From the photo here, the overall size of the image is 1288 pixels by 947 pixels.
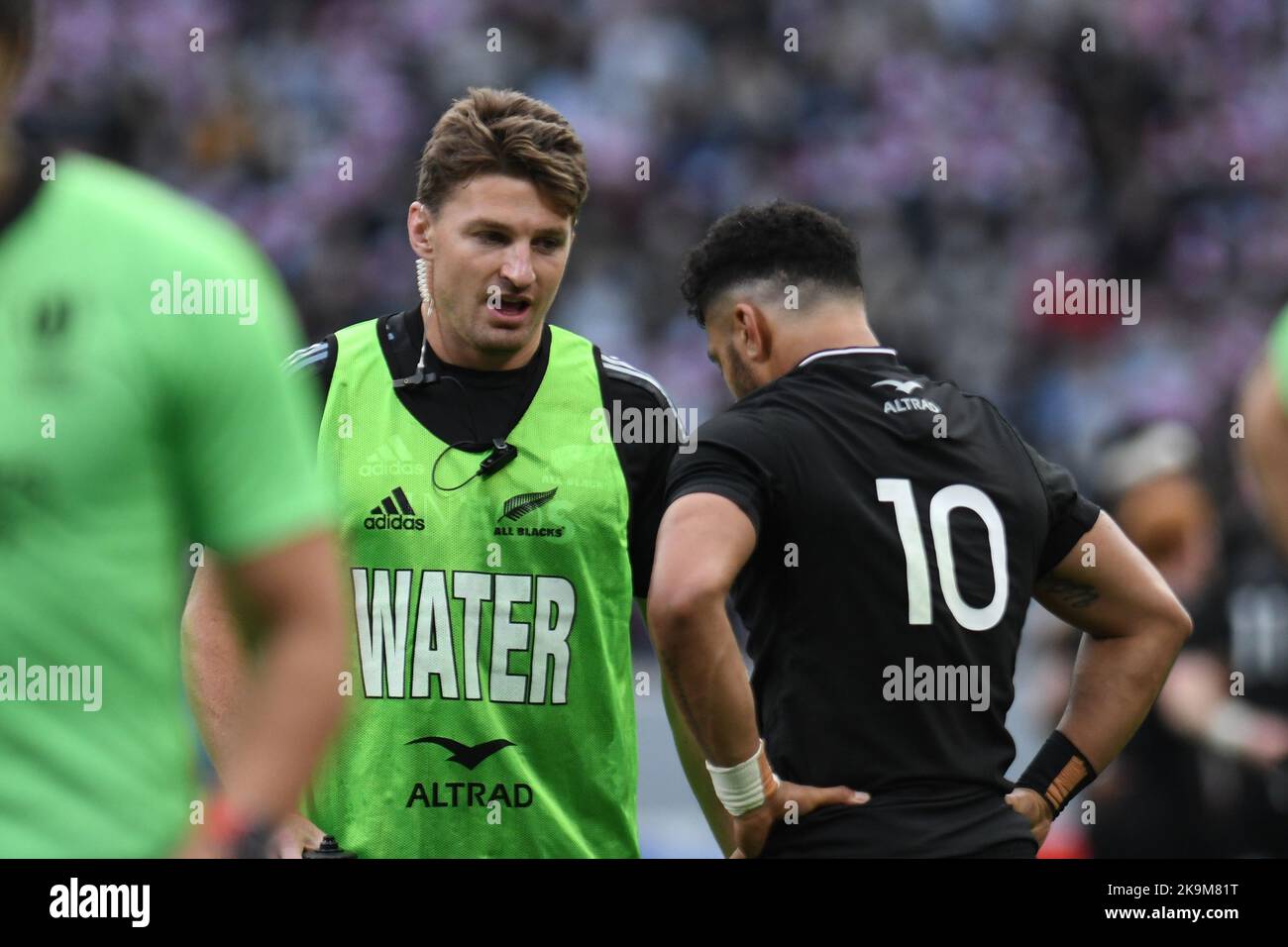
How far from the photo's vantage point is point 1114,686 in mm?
3877

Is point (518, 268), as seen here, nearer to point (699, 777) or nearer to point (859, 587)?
point (859, 587)

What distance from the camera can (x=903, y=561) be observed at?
3.48 metres

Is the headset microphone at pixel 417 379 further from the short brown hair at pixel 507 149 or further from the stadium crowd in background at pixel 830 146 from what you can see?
the stadium crowd in background at pixel 830 146

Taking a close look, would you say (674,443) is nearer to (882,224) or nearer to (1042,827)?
(1042,827)

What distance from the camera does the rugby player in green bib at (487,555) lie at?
361cm

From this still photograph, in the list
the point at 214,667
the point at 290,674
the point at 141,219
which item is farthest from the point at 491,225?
the point at 290,674

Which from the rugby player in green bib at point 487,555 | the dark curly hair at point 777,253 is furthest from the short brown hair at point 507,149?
the dark curly hair at point 777,253

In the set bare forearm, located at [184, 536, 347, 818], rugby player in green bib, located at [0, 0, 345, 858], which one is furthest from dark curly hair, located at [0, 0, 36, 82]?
bare forearm, located at [184, 536, 347, 818]

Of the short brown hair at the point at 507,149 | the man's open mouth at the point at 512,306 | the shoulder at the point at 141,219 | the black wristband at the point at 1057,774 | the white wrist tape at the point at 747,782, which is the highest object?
the short brown hair at the point at 507,149

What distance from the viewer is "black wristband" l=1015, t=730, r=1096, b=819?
3.82 m

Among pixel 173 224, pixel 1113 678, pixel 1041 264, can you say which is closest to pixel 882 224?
pixel 1041 264

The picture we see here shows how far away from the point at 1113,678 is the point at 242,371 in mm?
2559

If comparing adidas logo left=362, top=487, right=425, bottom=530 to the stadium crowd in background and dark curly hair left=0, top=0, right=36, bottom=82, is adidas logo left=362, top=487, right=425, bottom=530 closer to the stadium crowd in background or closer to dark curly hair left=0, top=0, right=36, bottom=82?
dark curly hair left=0, top=0, right=36, bottom=82

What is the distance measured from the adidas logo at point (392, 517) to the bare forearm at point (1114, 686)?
1.50 m
